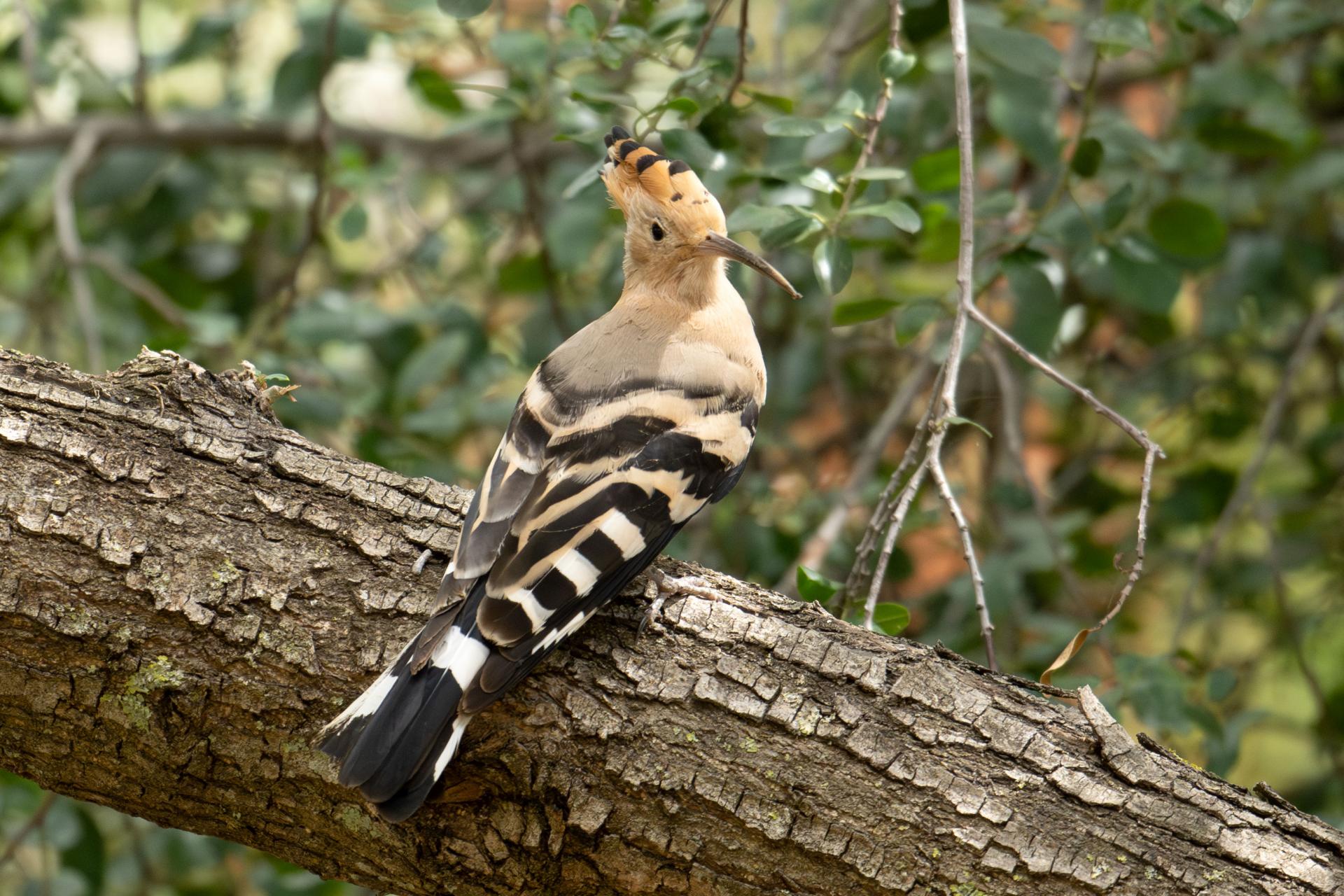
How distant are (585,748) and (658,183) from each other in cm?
112

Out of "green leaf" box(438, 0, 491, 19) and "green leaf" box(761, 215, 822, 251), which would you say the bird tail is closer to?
"green leaf" box(761, 215, 822, 251)

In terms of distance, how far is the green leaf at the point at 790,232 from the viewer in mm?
1970

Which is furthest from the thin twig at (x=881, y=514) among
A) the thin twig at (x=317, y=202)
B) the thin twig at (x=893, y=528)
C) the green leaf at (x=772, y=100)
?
the thin twig at (x=317, y=202)

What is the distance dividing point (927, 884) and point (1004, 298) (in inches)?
85.1

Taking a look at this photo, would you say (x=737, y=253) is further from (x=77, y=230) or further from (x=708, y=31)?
(x=77, y=230)

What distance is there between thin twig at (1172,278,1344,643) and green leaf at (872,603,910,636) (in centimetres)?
102

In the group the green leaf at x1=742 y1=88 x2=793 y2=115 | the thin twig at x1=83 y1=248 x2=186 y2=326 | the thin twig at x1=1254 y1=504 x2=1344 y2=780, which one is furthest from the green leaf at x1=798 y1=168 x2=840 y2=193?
the thin twig at x1=83 y1=248 x2=186 y2=326

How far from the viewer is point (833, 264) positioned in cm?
192

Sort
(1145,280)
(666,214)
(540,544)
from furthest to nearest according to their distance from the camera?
(1145,280) → (666,214) → (540,544)

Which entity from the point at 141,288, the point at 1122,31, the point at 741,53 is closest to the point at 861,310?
the point at 741,53

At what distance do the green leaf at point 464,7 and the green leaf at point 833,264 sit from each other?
0.67 meters

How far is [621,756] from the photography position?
60.2 inches

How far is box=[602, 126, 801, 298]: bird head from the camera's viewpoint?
2.27 metres

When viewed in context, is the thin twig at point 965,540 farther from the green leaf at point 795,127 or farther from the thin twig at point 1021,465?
the thin twig at point 1021,465
